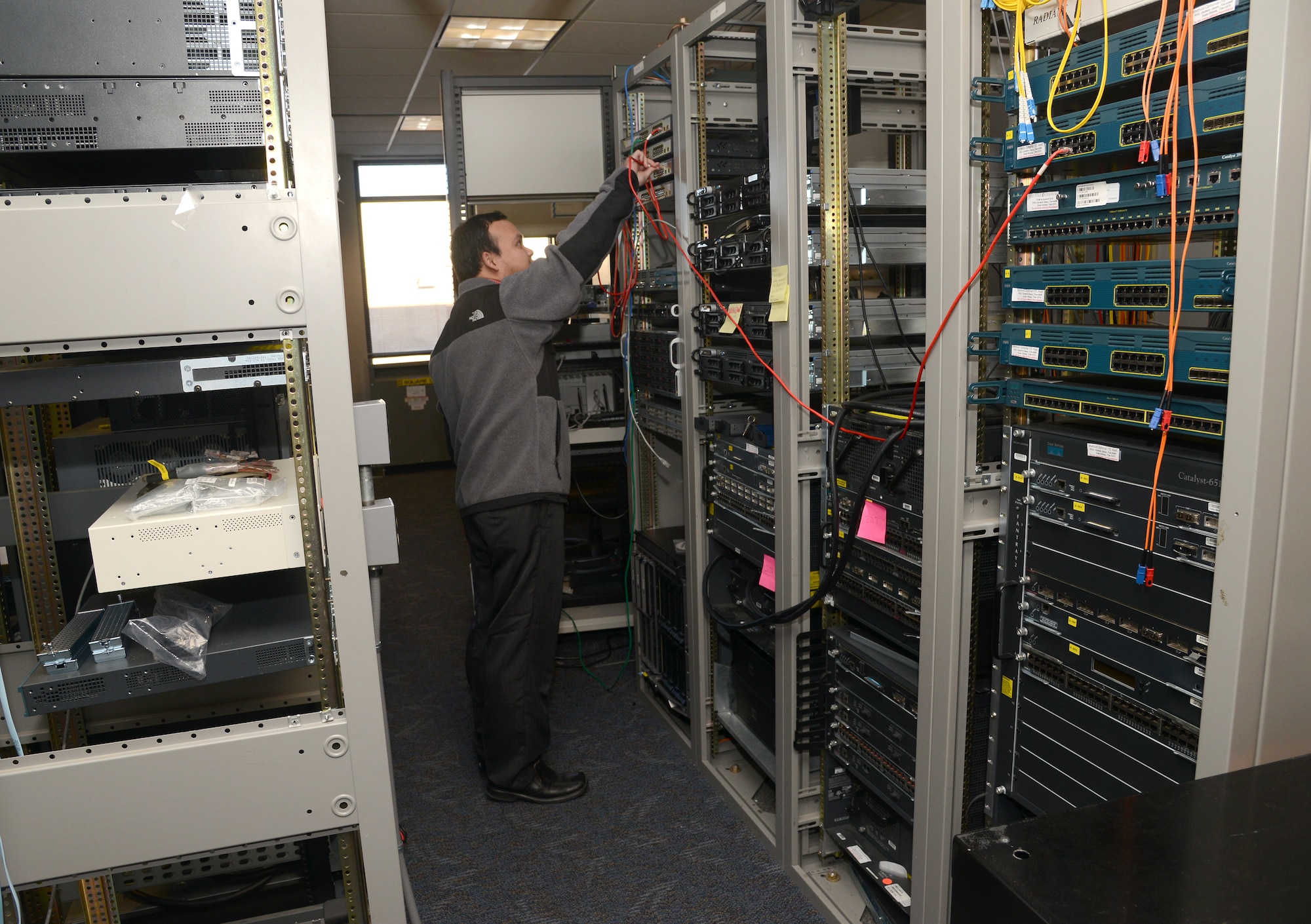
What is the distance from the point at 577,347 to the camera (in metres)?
3.49

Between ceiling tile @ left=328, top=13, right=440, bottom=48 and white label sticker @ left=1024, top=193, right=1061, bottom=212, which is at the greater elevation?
ceiling tile @ left=328, top=13, right=440, bottom=48

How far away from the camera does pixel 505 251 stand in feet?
8.61

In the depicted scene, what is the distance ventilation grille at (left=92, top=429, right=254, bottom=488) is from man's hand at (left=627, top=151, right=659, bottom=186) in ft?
3.98

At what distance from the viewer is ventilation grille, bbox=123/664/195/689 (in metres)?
1.41

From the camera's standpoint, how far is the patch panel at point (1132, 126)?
41.8 inches

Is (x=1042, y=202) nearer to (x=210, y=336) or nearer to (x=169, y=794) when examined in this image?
(x=210, y=336)

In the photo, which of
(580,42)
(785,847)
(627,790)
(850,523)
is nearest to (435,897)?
(627,790)

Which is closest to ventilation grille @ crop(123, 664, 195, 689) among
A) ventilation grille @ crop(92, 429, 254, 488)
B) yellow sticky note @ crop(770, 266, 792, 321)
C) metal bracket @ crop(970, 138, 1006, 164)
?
ventilation grille @ crop(92, 429, 254, 488)

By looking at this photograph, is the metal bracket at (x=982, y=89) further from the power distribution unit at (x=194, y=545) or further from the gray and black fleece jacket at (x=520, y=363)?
the power distribution unit at (x=194, y=545)

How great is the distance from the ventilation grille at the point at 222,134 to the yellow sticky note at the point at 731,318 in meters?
1.13

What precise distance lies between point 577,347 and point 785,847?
2036 millimetres

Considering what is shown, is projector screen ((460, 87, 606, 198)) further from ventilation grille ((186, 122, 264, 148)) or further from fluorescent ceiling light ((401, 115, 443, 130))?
fluorescent ceiling light ((401, 115, 443, 130))

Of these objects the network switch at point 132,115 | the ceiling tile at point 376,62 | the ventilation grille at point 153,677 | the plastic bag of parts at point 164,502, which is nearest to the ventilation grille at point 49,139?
the network switch at point 132,115

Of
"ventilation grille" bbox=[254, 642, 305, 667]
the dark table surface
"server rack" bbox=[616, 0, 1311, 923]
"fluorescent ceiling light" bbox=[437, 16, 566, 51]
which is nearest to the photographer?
the dark table surface
